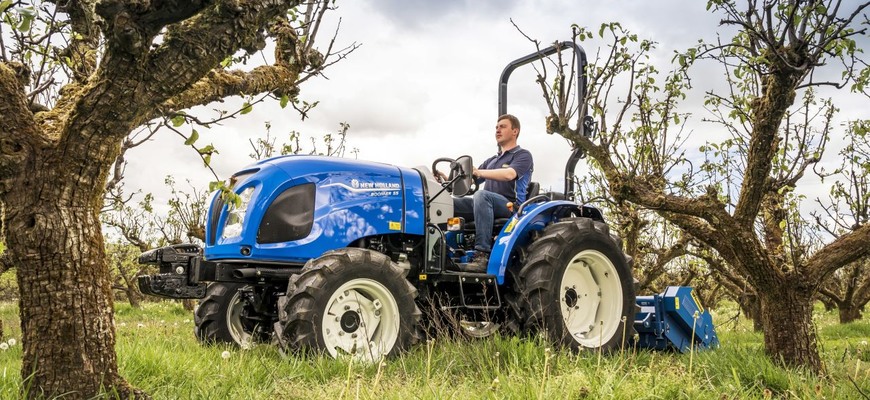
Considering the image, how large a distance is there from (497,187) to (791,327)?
8.36 feet

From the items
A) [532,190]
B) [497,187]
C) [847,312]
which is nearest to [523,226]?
[497,187]

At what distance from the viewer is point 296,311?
4.26 m

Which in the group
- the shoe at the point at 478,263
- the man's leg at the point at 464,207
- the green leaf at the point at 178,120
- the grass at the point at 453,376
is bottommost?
the grass at the point at 453,376

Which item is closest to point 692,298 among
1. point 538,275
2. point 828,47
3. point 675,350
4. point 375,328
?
point 675,350

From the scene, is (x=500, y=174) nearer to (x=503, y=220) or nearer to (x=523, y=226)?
(x=503, y=220)

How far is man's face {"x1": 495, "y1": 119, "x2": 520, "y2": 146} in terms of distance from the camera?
6199mm

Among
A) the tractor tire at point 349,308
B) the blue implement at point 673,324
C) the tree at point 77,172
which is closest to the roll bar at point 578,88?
the blue implement at point 673,324

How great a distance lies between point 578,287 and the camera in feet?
19.3

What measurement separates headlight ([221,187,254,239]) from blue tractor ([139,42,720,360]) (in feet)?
0.03

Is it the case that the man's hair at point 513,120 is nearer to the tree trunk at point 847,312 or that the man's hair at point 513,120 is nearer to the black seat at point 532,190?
the black seat at point 532,190

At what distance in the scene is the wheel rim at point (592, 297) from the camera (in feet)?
18.7

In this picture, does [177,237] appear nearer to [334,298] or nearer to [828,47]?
[334,298]

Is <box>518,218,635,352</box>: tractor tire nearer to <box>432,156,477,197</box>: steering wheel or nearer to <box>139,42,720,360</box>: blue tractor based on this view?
<box>139,42,720,360</box>: blue tractor

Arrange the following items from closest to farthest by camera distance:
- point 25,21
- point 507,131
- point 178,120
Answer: point 25,21 → point 178,120 → point 507,131
